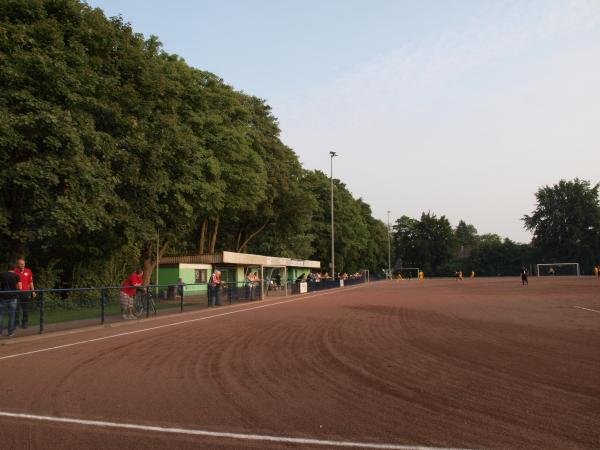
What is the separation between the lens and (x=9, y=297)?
14.0m

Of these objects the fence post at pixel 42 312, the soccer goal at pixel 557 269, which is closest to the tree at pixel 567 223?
the soccer goal at pixel 557 269

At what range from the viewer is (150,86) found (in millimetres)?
26578

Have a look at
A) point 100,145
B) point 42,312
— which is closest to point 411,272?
point 100,145

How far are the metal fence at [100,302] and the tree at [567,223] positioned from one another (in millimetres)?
85944

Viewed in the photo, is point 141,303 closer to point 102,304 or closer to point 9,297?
point 102,304

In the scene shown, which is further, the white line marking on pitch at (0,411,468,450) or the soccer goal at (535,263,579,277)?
the soccer goal at (535,263,579,277)

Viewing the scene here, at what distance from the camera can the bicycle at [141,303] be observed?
19.1m

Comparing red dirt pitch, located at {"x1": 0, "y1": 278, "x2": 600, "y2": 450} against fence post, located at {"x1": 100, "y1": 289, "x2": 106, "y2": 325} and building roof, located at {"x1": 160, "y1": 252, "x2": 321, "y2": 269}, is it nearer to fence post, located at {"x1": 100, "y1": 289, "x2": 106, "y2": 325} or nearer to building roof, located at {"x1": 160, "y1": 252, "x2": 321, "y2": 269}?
fence post, located at {"x1": 100, "y1": 289, "x2": 106, "y2": 325}

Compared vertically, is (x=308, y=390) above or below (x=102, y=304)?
below

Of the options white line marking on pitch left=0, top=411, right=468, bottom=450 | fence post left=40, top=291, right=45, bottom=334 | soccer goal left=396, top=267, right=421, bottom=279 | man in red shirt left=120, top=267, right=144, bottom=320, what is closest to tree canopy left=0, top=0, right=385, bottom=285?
man in red shirt left=120, top=267, right=144, bottom=320

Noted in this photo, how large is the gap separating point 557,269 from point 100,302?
9343 cm

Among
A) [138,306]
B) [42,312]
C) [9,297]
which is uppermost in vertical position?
[9,297]

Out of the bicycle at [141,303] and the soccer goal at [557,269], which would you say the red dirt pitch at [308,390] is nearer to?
the bicycle at [141,303]

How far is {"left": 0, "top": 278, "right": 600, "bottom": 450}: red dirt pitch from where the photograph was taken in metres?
5.10
